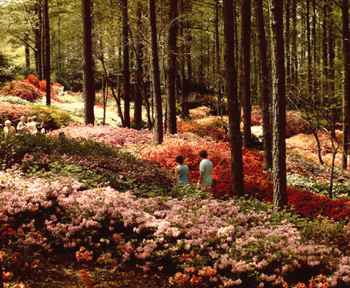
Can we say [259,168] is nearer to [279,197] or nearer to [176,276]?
[279,197]

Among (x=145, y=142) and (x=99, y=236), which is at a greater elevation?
(x=145, y=142)

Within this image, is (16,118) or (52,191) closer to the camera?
(52,191)

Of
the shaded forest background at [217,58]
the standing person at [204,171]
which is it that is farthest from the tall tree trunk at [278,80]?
the standing person at [204,171]

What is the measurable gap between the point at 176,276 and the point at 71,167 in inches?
194

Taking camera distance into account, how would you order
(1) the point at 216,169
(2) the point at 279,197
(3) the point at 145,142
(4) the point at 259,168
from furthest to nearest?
1. (3) the point at 145,142
2. (4) the point at 259,168
3. (1) the point at 216,169
4. (2) the point at 279,197

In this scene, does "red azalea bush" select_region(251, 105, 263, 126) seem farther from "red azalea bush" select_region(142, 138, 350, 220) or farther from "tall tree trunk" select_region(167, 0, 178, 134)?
"red azalea bush" select_region(142, 138, 350, 220)

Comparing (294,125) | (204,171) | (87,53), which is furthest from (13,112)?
(294,125)

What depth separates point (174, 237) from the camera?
5367 millimetres

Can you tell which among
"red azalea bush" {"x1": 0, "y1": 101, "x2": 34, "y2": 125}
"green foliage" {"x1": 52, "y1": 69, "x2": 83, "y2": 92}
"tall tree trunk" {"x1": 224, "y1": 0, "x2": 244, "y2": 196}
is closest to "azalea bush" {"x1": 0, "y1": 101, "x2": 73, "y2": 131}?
"red azalea bush" {"x1": 0, "y1": 101, "x2": 34, "y2": 125}

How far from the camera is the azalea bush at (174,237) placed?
15.2ft

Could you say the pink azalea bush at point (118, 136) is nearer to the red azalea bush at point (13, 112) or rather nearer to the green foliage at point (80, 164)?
the green foliage at point (80, 164)

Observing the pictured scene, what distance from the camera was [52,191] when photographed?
6438 millimetres

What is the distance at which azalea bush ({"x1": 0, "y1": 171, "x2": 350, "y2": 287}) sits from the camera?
4.63 meters

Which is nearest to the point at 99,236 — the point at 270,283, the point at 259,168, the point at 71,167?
the point at 270,283
